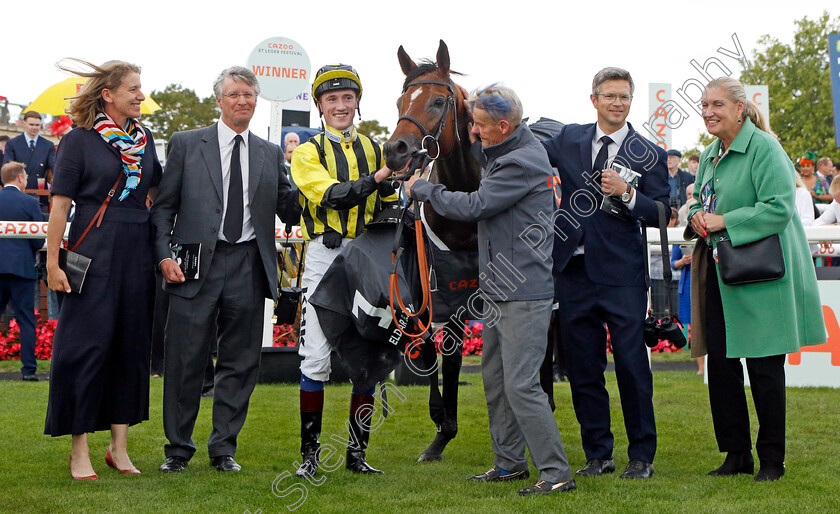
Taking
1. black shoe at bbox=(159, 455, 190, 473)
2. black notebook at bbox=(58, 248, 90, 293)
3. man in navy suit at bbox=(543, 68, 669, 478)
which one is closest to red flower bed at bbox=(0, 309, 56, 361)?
black shoe at bbox=(159, 455, 190, 473)

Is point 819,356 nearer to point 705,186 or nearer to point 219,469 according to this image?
point 705,186

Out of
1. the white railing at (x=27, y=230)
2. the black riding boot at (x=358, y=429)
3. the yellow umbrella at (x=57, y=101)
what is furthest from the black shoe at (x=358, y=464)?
the yellow umbrella at (x=57, y=101)

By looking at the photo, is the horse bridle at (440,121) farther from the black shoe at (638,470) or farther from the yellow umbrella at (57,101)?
the yellow umbrella at (57,101)

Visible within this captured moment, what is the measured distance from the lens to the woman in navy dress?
4.59m

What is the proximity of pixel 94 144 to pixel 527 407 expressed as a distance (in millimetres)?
2664

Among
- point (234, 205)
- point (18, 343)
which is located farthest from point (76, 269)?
point (18, 343)

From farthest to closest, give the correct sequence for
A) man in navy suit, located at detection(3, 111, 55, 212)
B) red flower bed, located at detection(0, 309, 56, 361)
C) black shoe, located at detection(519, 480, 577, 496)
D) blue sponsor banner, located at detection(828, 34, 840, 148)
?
blue sponsor banner, located at detection(828, 34, 840, 148) → man in navy suit, located at detection(3, 111, 55, 212) → red flower bed, located at detection(0, 309, 56, 361) → black shoe, located at detection(519, 480, 577, 496)

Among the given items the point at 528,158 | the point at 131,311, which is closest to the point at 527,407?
the point at 528,158

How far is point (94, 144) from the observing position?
4676mm

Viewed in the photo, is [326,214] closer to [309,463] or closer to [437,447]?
[309,463]

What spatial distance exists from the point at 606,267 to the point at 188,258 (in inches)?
89.7

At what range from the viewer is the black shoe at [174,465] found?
4789mm

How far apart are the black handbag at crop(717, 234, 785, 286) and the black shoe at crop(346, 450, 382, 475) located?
2140 mm

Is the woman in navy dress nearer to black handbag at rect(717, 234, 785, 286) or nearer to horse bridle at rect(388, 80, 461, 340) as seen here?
horse bridle at rect(388, 80, 461, 340)
